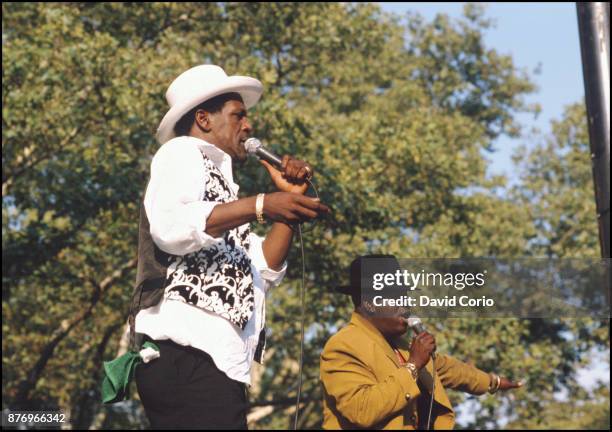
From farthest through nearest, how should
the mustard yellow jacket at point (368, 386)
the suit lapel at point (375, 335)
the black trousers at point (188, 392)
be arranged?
the suit lapel at point (375, 335) < the mustard yellow jacket at point (368, 386) < the black trousers at point (188, 392)

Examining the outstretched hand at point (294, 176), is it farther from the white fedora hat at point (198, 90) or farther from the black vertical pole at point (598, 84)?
the black vertical pole at point (598, 84)

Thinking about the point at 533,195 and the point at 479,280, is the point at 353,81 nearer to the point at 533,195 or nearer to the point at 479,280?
the point at 533,195

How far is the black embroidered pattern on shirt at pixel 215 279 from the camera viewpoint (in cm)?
335

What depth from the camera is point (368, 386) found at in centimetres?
422

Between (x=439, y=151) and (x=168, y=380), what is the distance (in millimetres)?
13950

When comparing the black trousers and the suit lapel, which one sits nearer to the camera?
the black trousers

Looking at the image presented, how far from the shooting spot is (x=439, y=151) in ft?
Answer: 55.3

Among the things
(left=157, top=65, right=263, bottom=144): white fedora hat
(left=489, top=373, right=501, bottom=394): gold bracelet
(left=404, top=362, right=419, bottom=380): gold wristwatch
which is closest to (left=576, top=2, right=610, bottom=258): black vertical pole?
(left=489, top=373, right=501, bottom=394): gold bracelet

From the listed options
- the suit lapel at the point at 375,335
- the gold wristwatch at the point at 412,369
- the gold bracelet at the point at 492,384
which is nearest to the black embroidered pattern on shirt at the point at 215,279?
the gold wristwatch at the point at 412,369

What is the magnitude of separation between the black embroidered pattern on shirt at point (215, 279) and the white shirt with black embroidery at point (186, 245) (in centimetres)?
3

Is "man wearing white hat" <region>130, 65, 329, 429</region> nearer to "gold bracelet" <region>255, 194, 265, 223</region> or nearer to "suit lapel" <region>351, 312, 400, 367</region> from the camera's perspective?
"gold bracelet" <region>255, 194, 265, 223</region>

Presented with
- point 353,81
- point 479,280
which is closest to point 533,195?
point 353,81

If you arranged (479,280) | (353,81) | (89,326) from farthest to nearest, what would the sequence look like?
Result: (353,81)
(89,326)
(479,280)

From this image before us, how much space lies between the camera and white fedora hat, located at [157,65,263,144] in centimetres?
368
